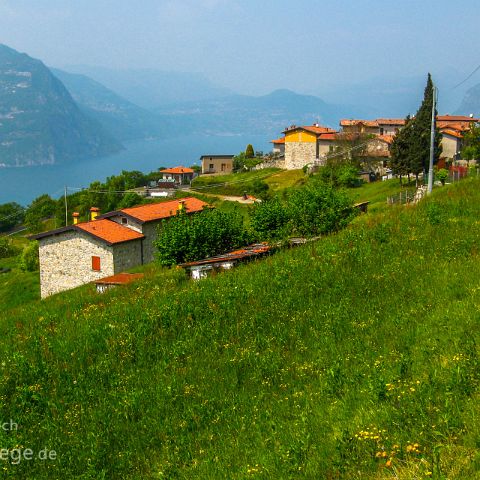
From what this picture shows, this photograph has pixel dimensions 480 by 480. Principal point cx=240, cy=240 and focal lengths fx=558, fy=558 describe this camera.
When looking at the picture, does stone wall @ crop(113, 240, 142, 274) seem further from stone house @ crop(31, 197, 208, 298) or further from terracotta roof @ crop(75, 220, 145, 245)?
terracotta roof @ crop(75, 220, 145, 245)

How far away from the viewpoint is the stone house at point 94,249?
4097 cm

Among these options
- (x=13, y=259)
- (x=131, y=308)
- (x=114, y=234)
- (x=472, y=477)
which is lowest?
(x=13, y=259)

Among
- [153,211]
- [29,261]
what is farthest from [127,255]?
[29,261]

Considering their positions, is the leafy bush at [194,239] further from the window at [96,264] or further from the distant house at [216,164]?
the distant house at [216,164]

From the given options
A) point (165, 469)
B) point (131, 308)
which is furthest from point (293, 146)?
point (165, 469)

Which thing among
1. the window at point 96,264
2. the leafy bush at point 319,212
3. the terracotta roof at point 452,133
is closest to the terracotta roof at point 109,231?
the window at point 96,264

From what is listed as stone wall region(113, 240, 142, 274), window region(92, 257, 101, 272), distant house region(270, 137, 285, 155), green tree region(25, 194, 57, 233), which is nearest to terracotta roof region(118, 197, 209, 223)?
stone wall region(113, 240, 142, 274)

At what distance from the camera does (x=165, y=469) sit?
22.6ft

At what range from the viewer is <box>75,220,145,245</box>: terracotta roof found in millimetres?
40812

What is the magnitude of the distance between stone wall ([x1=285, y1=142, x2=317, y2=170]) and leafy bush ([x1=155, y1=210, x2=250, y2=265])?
64.6 m

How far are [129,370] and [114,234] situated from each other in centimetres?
3290

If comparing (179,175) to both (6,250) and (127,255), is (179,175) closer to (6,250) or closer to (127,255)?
(6,250)

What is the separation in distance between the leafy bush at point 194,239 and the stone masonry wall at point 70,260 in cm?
1291

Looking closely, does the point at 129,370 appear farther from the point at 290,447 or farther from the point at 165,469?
the point at 290,447
